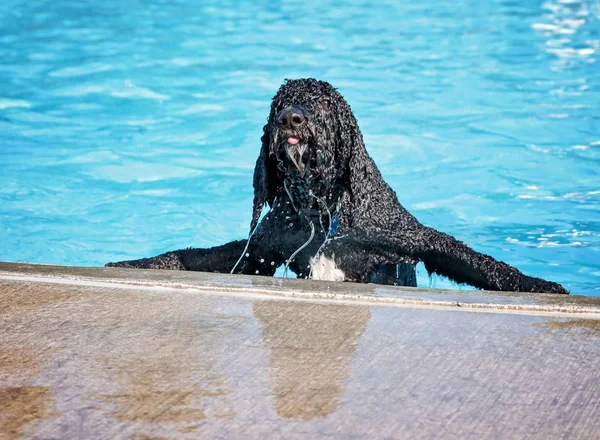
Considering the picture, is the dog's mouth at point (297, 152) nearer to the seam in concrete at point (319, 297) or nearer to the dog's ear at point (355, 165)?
the dog's ear at point (355, 165)

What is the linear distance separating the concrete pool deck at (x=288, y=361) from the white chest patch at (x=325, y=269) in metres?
1.99

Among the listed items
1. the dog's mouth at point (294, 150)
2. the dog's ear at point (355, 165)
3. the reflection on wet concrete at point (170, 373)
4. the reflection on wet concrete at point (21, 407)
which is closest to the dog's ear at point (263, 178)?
the dog's mouth at point (294, 150)

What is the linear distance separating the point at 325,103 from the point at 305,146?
14.1 inches

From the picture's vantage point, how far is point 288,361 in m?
3.05

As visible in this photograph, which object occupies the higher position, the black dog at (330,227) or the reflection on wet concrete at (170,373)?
the black dog at (330,227)

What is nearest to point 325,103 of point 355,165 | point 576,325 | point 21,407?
point 355,165

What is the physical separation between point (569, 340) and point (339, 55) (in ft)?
37.8

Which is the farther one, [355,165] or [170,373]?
[355,165]

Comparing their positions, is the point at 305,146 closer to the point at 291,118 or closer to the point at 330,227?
the point at 291,118

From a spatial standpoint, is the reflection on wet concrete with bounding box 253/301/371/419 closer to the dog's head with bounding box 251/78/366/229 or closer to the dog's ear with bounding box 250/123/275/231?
the dog's head with bounding box 251/78/366/229

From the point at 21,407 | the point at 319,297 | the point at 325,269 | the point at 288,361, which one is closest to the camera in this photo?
the point at 21,407

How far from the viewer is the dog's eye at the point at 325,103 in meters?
6.20

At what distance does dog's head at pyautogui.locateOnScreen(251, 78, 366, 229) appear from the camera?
600 centimetres

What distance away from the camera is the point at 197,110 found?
1326 centimetres
